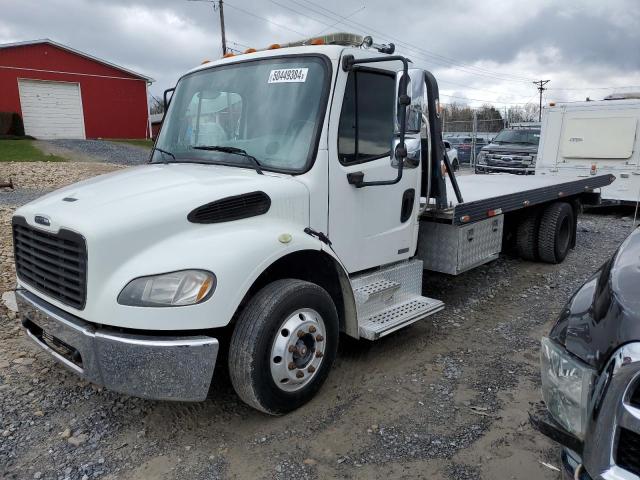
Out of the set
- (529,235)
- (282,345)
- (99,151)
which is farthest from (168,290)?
(99,151)

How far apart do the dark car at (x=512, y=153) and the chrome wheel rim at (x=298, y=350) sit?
42.3 feet

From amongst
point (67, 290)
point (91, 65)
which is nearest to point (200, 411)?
point (67, 290)

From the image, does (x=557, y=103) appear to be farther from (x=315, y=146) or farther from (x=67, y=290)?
(x=67, y=290)

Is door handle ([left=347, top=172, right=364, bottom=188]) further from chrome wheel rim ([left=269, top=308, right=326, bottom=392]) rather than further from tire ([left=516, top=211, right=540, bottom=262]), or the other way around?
tire ([left=516, top=211, right=540, bottom=262])

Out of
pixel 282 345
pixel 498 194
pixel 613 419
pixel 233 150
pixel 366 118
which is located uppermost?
pixel 366 118

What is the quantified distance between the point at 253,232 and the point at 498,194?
12.6ft

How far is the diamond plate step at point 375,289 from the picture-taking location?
12.6ft

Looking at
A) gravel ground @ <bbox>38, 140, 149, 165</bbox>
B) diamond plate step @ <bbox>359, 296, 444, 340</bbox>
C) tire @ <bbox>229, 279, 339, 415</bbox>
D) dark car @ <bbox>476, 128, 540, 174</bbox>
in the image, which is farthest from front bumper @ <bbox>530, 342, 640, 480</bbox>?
gravel ground @ <bbox>38, 140, 149, 165</bbox>

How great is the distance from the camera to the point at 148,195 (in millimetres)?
3051

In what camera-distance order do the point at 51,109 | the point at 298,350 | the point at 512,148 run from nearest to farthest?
the point at 298,350, the point at 512,148, the point at 51,109

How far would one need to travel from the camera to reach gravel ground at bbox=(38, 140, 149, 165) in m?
19.0

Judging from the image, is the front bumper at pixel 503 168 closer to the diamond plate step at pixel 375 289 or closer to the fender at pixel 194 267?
the diamond plate step at pixel 375 289

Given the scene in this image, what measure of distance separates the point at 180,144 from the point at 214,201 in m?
1.29

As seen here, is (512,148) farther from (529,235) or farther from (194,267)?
(194,267)
